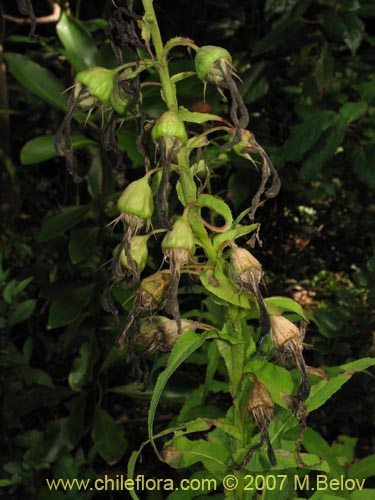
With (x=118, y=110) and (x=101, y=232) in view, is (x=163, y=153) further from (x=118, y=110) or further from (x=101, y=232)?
(x=101, y=232)

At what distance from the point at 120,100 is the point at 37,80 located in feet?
3.25

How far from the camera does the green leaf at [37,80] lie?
1820mm

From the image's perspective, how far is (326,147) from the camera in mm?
1571

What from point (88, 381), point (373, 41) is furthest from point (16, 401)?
point (373, 41)

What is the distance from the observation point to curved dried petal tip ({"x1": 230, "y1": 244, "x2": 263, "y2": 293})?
87cm

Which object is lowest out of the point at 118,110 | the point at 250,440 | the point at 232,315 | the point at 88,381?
the point at 88,381

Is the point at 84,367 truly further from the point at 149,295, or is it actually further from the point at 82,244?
the point at 149,295

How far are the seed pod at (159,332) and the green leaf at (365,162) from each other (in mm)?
767

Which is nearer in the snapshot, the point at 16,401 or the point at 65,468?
the point at 65,468

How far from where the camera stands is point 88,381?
1.89m

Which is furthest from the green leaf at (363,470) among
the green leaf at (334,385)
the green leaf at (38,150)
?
the green leaf at (38,150)

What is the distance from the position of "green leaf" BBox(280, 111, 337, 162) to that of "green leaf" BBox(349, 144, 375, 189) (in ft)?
0.43

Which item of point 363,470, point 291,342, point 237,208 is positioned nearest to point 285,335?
point 291,342

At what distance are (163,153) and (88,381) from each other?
46.5 inches
